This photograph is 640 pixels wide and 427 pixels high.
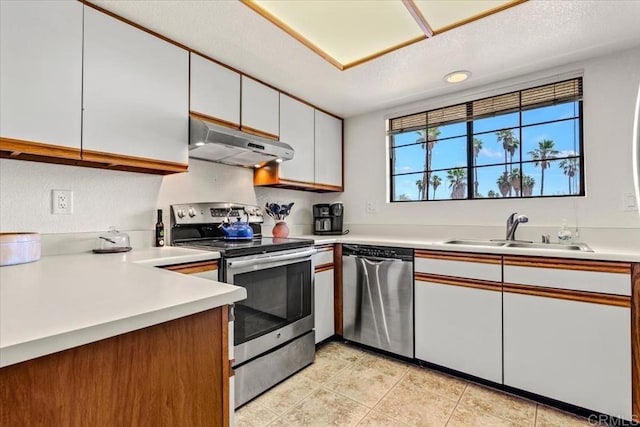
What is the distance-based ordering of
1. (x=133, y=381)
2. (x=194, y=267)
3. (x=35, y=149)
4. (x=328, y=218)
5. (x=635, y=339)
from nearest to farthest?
(x=133, y=381), (x=35, y=149), (x=635, y=339), (x=194, y=267), (x=328, y=218)

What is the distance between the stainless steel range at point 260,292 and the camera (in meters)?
1.76

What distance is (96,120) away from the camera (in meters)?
1.53

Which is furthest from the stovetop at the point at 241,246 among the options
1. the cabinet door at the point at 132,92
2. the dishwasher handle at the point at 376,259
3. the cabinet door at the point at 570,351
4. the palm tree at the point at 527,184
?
the palm tree at the point at 527,184

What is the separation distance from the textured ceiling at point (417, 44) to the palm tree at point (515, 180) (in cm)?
71

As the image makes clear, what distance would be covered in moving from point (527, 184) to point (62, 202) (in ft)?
9.86

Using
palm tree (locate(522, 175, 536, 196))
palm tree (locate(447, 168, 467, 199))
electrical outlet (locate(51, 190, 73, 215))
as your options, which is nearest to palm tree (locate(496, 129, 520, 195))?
palm tree (locate(522, 175, 536, 196))

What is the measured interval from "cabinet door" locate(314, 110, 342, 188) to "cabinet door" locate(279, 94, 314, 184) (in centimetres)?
9

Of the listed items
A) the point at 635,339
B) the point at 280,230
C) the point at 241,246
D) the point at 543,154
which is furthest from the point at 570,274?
the point at 280,230

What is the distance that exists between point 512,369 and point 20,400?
7.02ft

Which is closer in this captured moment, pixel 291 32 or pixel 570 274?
pixel 570 274

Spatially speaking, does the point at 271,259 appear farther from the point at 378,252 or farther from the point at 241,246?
the point at 378,252

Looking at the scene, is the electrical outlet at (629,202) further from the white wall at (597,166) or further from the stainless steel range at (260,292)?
the stainless steel range at (260,292)

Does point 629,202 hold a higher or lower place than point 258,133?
lower

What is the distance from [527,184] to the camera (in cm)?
236
